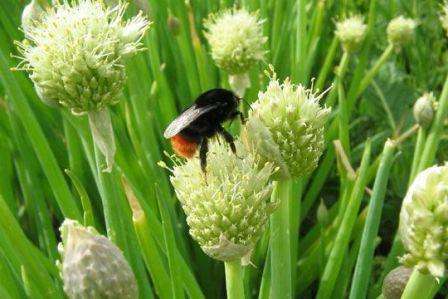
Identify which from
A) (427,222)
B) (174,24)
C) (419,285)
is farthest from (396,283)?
(174,24)

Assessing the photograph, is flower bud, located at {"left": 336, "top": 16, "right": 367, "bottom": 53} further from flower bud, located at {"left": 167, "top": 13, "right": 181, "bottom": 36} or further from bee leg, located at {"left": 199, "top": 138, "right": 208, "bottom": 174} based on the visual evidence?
bee leg, located at {"left": 199, "top": 138, "right": 208, "bottom": 174}

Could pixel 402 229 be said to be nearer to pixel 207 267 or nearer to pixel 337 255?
pixel 337 255

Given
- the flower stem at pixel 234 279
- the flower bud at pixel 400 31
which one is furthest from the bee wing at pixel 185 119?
the flower bud at pixel 400 31

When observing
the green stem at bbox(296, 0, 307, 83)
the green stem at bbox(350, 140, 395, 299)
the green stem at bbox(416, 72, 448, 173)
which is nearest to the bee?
the green stem at bbox(350, 140, 395, 299)

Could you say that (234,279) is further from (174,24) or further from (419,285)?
(174,24)

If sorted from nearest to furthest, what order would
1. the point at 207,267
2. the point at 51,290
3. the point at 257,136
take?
the point at 257,136
the point at 51,290
the point at 207,267

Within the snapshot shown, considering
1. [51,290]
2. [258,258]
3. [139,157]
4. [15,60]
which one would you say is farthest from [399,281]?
[15,60]

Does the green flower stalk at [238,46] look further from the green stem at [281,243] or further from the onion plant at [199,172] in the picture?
the green stem at [281,243]
